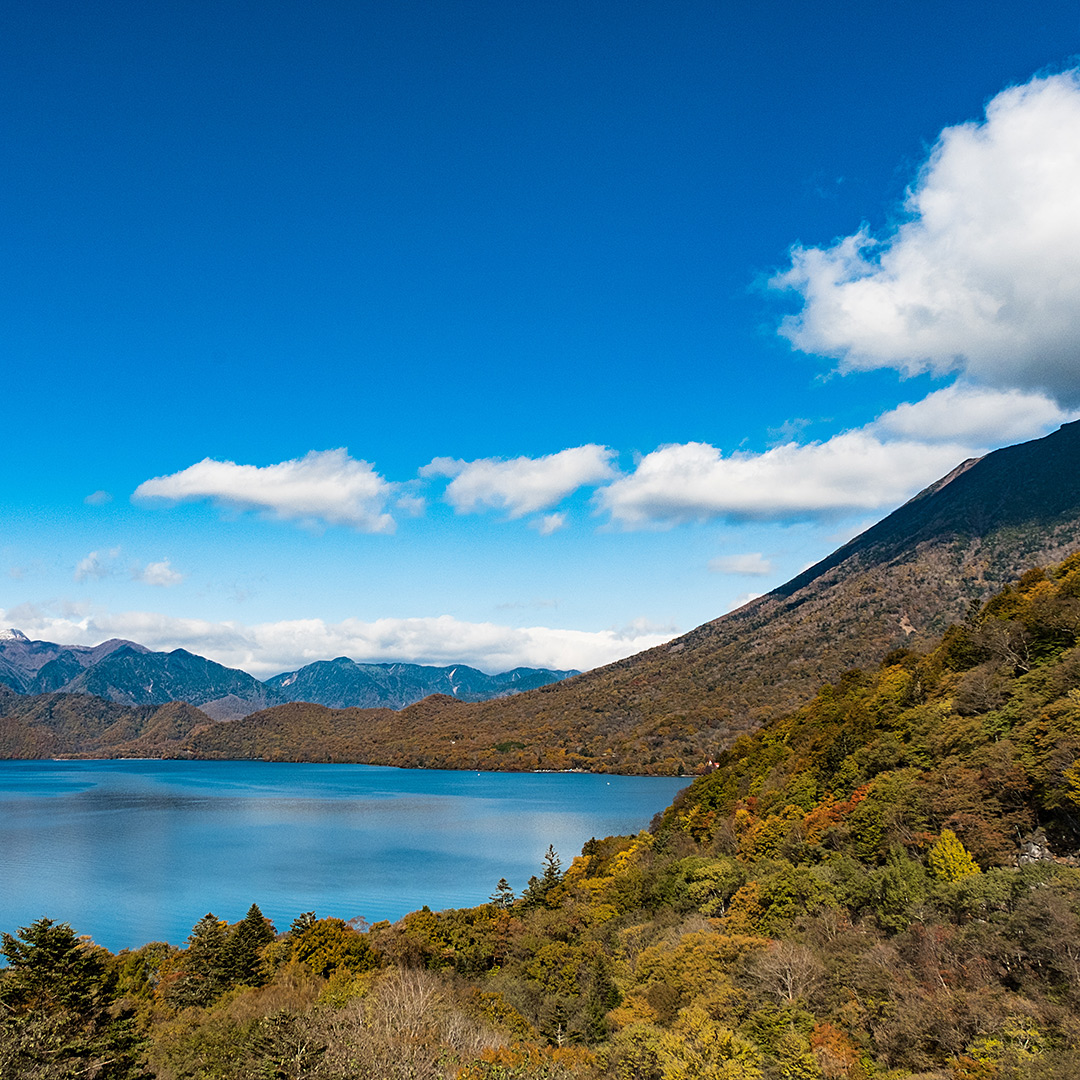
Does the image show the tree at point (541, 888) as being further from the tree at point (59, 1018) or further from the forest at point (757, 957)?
the tree at point (59, 1018)

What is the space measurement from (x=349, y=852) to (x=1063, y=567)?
8229 cm

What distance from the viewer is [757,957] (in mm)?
27922

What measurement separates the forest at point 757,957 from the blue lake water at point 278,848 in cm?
1936

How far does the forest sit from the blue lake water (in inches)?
762

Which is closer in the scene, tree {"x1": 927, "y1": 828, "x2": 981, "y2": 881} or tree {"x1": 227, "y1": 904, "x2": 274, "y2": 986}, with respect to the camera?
tree {"x1": 927, "y1": 828, "x2": 981, "y2": 881}

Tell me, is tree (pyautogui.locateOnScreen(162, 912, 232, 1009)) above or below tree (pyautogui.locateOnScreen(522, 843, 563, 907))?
above

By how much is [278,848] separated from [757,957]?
8181 centimetres

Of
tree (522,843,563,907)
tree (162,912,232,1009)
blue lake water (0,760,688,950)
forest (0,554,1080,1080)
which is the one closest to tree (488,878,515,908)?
forest (0,554,1080,1080)

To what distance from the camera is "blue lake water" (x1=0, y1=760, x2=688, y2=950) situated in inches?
2496

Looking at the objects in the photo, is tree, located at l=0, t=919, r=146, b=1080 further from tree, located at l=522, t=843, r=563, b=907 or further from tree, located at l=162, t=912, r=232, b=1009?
tree, located at l=522, t=843, r=563, b=907

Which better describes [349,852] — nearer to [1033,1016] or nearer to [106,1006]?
[106,1006]

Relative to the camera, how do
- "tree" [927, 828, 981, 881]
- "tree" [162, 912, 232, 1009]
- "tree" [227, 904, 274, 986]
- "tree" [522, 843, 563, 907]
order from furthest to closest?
"tree" [522, 843, 563, 907], "tree" [227, 904, 274, 986], "tree" [162, 912, 232, 1009], "tree" [927, 828, 981, 881]

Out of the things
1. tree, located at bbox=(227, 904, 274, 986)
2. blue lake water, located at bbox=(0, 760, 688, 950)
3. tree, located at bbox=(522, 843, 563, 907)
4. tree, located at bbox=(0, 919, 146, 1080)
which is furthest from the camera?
blue lake water, located at bbox=(0, 760, 688, 950)

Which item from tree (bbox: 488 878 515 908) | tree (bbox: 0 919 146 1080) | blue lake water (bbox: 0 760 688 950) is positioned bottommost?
blue lake water (bbox: 0 760 688 950)
